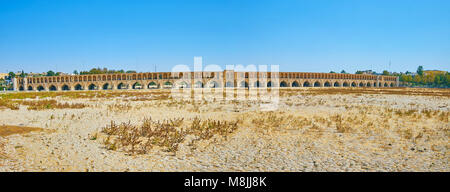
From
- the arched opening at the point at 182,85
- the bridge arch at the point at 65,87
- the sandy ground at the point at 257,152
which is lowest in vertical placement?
the sandy ground at the point at 257,152

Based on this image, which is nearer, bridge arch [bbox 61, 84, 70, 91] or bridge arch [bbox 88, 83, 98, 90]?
bridge arch [bbox 88, 83, 98, 90]

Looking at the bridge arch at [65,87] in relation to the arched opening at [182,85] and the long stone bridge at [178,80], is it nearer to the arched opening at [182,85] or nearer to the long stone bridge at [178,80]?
the long stone bridge at [178,80]

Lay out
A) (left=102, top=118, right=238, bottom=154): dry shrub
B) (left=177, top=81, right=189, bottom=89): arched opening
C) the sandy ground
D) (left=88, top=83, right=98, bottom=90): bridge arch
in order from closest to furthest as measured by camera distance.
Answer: the sandy ground → (left=102, top=118, right=238, bottom=154): dry shrub → (left=177, top=81, right=189, bottom=89): arched opening → (left=88, top=83, right=98, bottom=90): bridge arch

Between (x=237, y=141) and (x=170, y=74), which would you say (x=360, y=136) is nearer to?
(x=237, y=141)

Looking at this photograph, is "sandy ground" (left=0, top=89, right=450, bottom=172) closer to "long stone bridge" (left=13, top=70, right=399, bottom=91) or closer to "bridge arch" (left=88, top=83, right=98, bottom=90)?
"long stone bridge" (left=13, top=70, right=399, bottom=91)

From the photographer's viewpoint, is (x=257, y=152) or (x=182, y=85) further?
(x=182, y=85)

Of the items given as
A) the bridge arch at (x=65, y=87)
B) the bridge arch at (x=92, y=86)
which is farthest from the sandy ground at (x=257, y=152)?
the bridge arch at (x=65, y=87)

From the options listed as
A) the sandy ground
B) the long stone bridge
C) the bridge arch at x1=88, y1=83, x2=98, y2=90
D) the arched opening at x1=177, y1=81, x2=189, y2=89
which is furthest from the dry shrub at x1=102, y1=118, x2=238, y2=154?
the bridge arch at x1=88, y1=83, x2=98, y2=90

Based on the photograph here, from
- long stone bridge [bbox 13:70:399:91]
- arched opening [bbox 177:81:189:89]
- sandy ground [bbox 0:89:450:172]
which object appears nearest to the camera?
sandy ground [bbox 0:89:450:172]

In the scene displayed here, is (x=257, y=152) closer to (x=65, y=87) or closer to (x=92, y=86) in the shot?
(x=92, y=86)

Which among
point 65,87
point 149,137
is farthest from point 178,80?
point 149,137

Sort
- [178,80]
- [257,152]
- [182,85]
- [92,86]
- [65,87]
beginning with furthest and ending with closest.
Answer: [65,87], [92,86], [182,85], [178,80], [257,152]

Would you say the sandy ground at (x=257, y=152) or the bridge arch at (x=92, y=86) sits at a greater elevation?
the bridge arch at (x=92, y=86)
